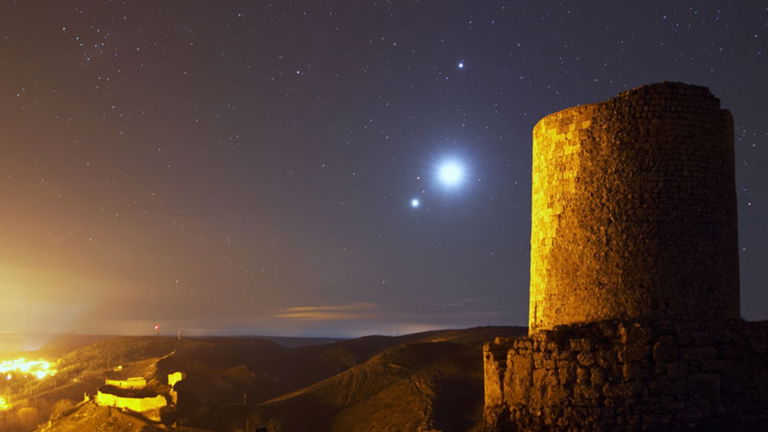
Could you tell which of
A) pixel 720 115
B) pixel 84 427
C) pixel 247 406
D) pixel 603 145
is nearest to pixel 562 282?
pixel 603 145

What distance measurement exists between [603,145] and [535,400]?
13.0ft

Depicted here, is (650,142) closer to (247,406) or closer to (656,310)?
(656,310)

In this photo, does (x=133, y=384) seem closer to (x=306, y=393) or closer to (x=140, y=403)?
(x=140, y=403)

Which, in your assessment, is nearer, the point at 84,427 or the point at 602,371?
the point at 602,371

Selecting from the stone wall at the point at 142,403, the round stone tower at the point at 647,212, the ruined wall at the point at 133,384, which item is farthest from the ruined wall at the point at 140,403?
the round stone tower at the point at 647,212

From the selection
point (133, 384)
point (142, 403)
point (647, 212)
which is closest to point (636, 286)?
point (647, 212)

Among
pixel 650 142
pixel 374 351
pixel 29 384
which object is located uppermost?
pixel 650 142

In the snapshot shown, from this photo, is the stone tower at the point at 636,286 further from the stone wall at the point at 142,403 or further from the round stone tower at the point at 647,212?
the stone wall at the point at 142,403

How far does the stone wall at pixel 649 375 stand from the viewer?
959 cm

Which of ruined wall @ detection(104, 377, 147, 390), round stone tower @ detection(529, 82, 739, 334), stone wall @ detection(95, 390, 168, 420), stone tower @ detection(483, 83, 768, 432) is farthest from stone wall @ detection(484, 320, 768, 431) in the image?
ruined wall @ detection(104, 377, 147, 390)

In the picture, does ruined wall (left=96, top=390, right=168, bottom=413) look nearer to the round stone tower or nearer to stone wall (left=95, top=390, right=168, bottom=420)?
stone wall (left=95, top=390, right=168, bottom=420)

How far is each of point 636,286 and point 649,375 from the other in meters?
1.39

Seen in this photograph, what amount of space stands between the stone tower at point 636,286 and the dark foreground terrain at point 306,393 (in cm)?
628

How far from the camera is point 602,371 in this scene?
31.9 feet
